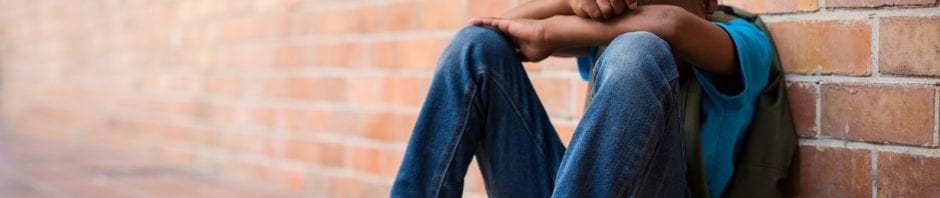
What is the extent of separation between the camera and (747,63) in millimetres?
1230

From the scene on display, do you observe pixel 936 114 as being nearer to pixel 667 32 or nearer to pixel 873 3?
pixel 873 3

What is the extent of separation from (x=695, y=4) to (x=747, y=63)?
118 millimetres

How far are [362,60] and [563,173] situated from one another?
1455mm

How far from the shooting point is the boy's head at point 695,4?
127 cm

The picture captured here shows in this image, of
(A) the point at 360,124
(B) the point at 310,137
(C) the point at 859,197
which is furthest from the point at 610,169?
(B) the point at 310,137

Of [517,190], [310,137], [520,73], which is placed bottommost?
[310,137]

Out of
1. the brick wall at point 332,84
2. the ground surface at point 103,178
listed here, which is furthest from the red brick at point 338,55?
the ground surface at point 103,178

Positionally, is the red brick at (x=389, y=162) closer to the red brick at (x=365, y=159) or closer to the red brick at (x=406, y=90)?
the red brick at (x=365, y=159)

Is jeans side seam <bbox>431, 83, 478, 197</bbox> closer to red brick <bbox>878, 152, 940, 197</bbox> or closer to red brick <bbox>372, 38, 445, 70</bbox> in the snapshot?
red brick <bbox>878, 152, 940, 197</bbox>

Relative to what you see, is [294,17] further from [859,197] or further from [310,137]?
[859,197]

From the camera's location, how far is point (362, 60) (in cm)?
242

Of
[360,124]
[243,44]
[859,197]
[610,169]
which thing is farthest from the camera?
[243,44]

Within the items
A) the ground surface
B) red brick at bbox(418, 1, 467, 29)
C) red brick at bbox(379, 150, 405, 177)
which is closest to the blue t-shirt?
red brick at bbox(418, 1, 467, 29)

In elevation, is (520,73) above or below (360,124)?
above
